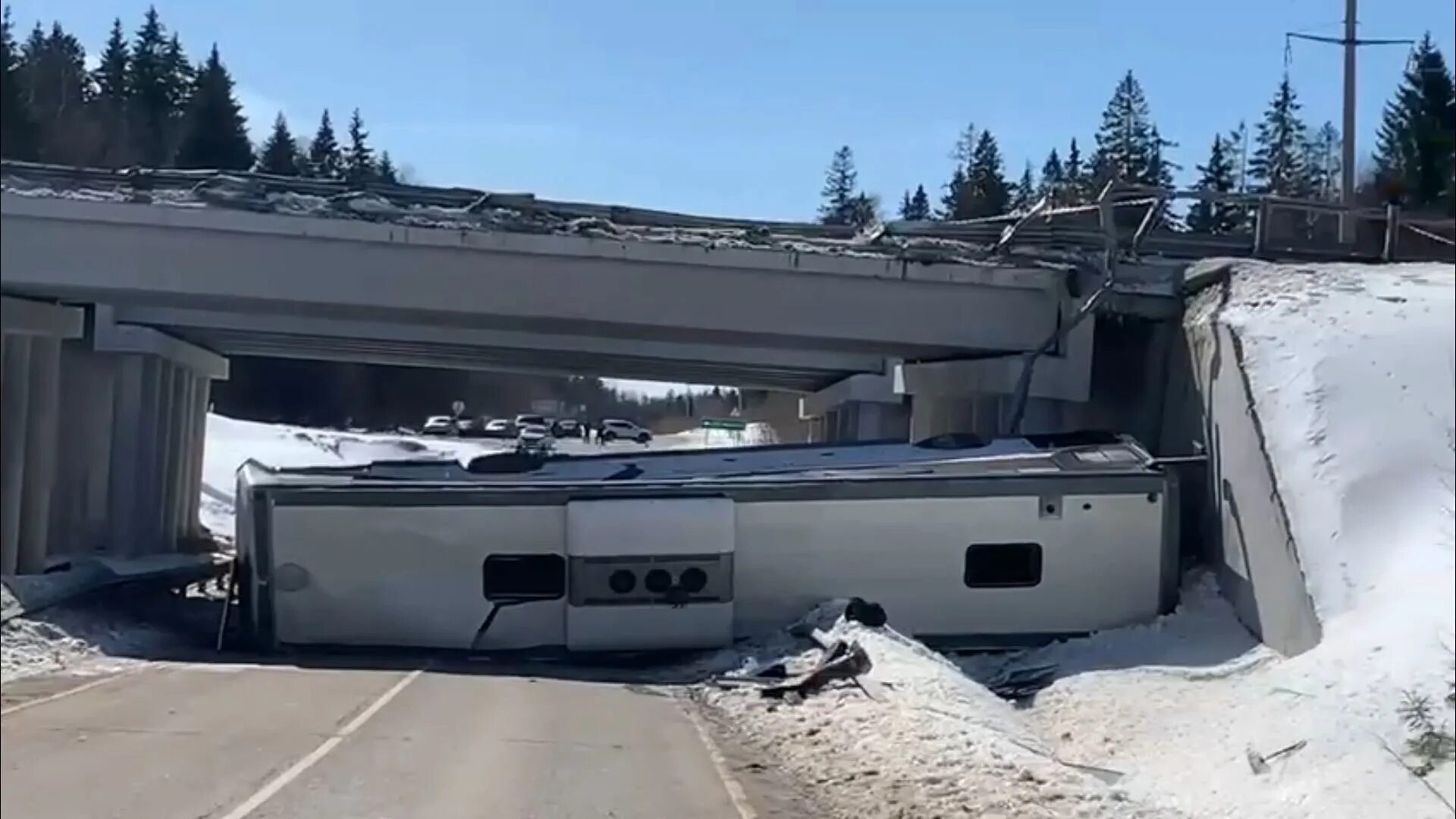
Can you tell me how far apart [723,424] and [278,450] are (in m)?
29.1

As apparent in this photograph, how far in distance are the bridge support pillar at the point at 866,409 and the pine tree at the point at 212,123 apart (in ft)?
108

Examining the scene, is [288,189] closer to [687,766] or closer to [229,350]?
[229,350]

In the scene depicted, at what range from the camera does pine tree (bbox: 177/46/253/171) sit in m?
4.65

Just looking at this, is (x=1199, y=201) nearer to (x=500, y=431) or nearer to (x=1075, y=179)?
(x=1075, y=179)

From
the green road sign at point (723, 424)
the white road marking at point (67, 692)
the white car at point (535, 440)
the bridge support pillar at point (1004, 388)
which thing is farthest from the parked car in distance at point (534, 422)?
the white road marking at point (67, 692)

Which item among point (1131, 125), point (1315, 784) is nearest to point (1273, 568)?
point (1315, 784)

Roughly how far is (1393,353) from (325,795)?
7053mm

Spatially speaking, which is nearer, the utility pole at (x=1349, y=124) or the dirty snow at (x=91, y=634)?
the dirty snow at (x=91, y=634)

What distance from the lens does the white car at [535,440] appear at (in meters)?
26.6

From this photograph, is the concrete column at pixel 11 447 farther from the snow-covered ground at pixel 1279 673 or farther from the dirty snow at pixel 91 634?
the snow-covered ground at pixel 1279 673

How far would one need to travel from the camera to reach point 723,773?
1343cm

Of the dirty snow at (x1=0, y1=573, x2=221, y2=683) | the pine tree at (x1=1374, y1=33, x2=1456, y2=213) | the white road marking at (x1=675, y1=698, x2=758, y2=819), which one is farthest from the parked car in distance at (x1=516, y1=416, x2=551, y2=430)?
the pine tree at (x1=1374, y1=33, x2=1456, y2=213)

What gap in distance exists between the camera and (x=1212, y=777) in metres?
11.8

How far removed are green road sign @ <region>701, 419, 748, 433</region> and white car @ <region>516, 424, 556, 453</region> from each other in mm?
8440
